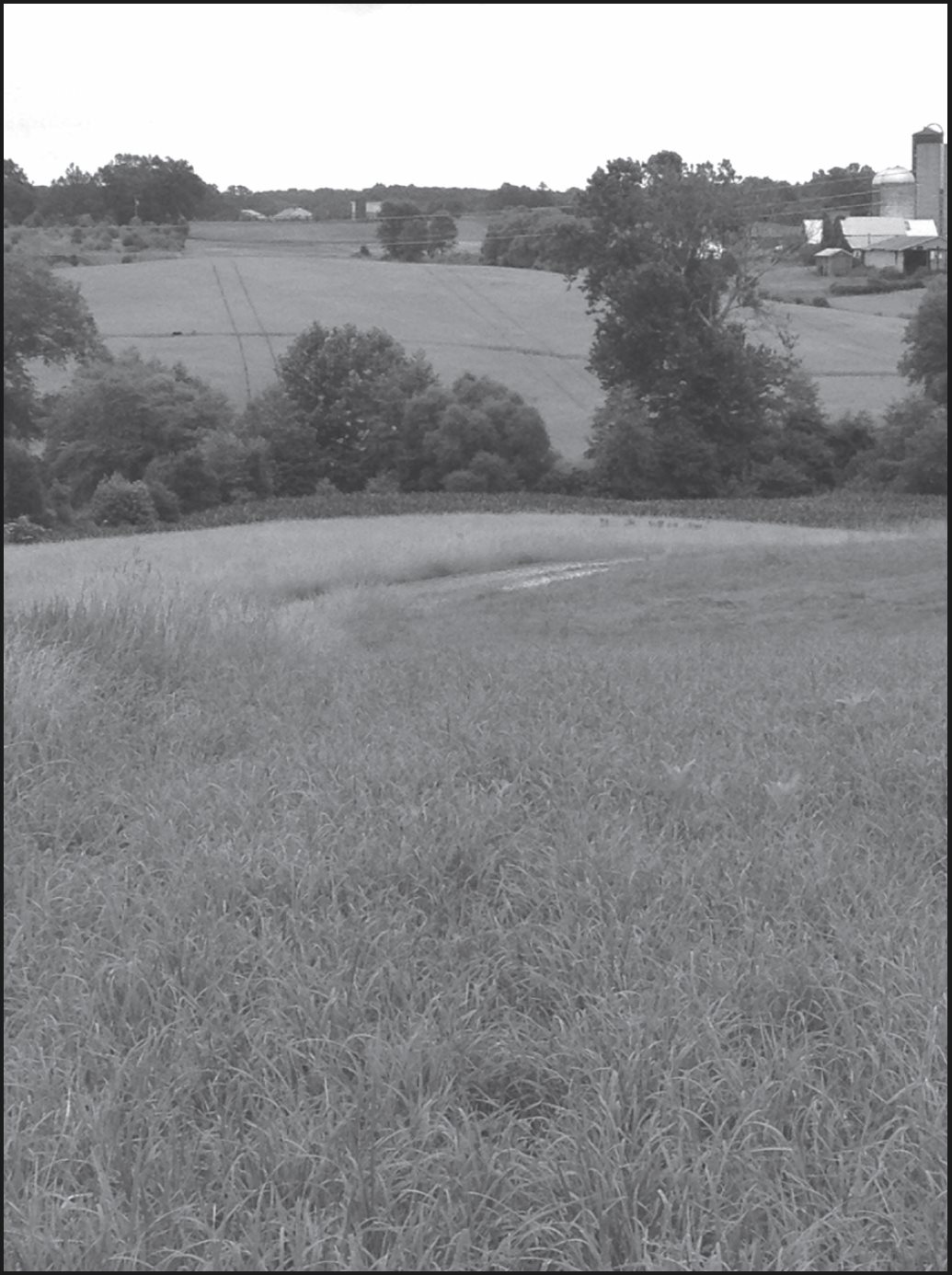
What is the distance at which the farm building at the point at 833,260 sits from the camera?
182 feet

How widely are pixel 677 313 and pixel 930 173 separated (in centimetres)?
4353

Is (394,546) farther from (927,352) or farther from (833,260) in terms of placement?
(833,260)

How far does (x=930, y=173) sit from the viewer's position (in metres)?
6.06

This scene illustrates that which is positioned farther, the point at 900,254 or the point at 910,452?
the point at 900,254

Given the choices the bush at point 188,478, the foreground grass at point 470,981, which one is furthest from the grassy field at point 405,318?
the foreground grass at point 470,981

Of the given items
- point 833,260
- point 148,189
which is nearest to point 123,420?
point 148,189

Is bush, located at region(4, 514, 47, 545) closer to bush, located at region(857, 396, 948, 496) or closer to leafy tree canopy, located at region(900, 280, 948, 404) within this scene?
bush, located at region(857, 396, 948, 496)

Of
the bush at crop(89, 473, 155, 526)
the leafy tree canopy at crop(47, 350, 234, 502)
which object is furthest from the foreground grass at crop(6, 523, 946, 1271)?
the leafy tree canopy at crop(47, 350, 234, 502)

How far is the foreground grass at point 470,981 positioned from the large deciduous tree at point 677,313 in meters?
38.8

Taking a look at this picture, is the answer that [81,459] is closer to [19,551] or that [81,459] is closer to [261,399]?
[261,399]

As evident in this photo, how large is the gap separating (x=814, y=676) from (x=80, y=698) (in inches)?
161

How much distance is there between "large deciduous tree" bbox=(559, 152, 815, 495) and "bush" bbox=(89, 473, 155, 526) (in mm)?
15432

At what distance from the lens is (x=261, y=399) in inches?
1686

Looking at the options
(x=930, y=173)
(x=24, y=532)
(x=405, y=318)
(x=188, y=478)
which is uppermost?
(x=405, y=318)
